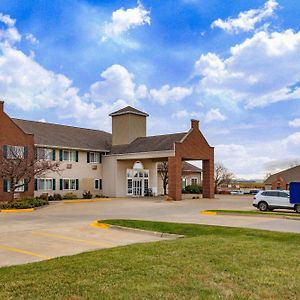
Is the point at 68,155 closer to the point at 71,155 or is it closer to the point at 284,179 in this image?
the point at 71,155

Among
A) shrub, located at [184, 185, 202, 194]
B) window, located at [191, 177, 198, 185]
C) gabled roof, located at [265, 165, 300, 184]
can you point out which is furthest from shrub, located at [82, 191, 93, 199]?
gabled roof, located at [265, 165, 300, 184]

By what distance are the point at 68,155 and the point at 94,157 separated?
149 inches

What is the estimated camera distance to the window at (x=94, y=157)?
45.0 m

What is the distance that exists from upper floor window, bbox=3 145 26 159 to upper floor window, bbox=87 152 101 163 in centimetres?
967

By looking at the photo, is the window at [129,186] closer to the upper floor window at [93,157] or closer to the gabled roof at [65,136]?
the upper floor window at [93,157]

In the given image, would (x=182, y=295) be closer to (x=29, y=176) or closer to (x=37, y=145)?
(x=29, y=176)

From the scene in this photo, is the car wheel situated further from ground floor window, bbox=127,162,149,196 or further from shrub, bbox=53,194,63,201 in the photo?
ground floor window, bbox=127,162,149,196

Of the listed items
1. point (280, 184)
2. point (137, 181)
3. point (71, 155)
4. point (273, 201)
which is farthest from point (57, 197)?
point (280, 184)

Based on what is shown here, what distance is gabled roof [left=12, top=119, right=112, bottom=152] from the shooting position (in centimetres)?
4097

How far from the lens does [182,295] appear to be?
6285mm

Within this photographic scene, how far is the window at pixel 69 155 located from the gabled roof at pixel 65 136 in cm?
71

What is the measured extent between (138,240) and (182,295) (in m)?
7.50

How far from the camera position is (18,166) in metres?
32.3

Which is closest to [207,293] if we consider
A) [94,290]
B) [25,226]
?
[94,290]
